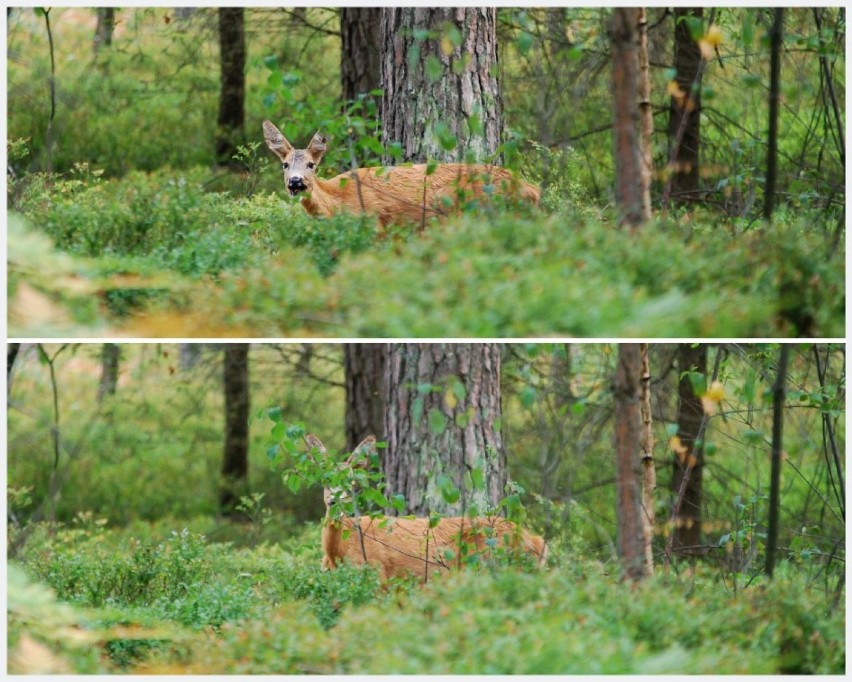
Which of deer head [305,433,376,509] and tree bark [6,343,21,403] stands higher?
tree bark [6,343,21,403]

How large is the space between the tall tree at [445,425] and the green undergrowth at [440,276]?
228cm

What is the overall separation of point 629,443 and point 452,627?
1488 millimetres

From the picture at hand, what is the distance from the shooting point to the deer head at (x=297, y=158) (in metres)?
8.91

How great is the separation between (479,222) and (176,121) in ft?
26.9

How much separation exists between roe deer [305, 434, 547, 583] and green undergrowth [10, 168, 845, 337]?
165 cm

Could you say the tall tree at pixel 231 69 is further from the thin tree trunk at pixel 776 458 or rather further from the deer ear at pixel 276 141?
the thin tree trunk at pixel 776 458

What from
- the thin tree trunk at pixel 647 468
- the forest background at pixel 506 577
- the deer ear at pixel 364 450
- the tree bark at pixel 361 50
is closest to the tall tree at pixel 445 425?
the forest background at pixel 506 577

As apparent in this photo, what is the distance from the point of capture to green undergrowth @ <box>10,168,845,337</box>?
6.56 meters

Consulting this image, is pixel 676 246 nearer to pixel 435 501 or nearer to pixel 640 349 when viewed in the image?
pixel 640 349

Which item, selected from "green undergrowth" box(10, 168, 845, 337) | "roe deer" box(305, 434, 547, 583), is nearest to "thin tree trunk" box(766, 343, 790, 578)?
"green undergrowth" box(10, 168, 845, 337)

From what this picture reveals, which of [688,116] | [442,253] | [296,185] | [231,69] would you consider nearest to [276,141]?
[296,185]

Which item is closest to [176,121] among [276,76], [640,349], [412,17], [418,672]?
[412,17]

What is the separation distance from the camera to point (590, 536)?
531 inches

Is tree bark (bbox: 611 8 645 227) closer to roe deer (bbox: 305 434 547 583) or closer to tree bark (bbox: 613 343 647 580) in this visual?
tree bark (bbox: 613 343 647 580)
